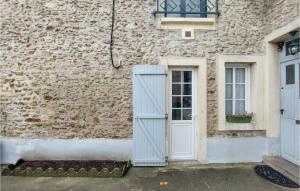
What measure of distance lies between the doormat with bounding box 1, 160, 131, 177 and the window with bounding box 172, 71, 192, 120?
1.50 metres

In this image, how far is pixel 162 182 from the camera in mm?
4477

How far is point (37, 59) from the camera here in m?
5.36

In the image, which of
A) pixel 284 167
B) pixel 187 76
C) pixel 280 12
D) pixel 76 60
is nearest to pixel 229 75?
pixel 187 76

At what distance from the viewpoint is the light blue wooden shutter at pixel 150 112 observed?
5.28 meters

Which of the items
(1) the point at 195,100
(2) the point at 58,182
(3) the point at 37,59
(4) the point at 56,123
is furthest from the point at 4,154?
(1) the point at 195,100

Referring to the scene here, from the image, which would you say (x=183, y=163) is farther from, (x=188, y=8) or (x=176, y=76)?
(x=188, y=8)

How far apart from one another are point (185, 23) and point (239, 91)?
6.18 ft

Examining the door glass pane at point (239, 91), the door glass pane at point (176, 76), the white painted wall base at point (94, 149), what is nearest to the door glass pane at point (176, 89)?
the door glass pane at point (176, 76)

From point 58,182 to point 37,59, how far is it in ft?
8.25

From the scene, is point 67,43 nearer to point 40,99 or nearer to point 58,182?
point 40,99

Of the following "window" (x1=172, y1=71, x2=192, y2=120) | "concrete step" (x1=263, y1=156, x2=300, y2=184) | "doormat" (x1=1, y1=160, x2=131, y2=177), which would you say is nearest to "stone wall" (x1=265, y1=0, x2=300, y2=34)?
"window" (x1=172, y1=71, x2=192, y2=120)

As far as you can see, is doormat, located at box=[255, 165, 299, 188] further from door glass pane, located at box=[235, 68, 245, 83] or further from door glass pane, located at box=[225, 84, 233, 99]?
door glass pane, located at box=[235, 68, 245, 83]

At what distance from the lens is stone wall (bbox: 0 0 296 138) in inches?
210

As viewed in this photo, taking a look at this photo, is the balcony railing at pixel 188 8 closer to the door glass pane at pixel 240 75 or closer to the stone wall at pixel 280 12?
the stone wall at pixel 280 12
